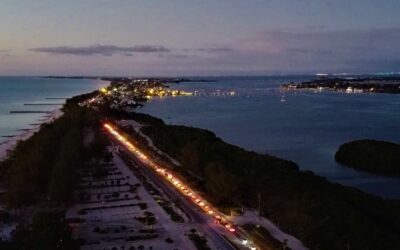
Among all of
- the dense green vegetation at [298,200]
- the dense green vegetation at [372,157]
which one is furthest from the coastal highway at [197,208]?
the dense green vegetation at [372,157]

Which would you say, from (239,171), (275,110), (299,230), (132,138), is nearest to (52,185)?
(239,171)

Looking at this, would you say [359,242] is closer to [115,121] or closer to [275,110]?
[115,121]

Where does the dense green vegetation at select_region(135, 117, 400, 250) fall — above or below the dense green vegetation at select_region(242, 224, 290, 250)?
above

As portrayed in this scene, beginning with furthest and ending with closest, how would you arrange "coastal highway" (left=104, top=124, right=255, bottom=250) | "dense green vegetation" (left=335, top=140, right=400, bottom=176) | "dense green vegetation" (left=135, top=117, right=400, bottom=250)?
"dense green vegetation" (left=335, top=140, right=400, bottom=176) < "coastal highway" (left=104, top=124, right=255, bottom=250) < "dense green vegetation" (left=135, top=117, right=400, bottom=250)

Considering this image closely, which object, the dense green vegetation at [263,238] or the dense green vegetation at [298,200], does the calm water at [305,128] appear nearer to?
the dense green vegetation at [298,200]

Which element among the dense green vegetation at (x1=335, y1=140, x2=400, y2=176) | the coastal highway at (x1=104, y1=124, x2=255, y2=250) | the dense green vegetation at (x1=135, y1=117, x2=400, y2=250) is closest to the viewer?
the dense green vegetation at (x1=135, y1=117, x2=400, y2=250)

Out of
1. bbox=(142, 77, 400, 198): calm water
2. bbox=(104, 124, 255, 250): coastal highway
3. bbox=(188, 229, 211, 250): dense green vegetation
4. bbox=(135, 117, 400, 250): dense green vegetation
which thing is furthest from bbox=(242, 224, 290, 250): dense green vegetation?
bbox=(142, 77, 400, 198): calm water

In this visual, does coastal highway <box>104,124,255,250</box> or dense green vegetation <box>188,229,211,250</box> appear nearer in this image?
dense green vegetation <box>188,229,211,250</box>

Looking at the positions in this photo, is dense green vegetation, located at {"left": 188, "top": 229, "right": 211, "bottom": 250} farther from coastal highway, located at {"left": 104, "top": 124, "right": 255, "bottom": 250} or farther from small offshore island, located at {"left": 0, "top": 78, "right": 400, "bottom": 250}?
coastal highway, located at {"left": 104, "top": 124, "right": 255, "bottom": 250}
